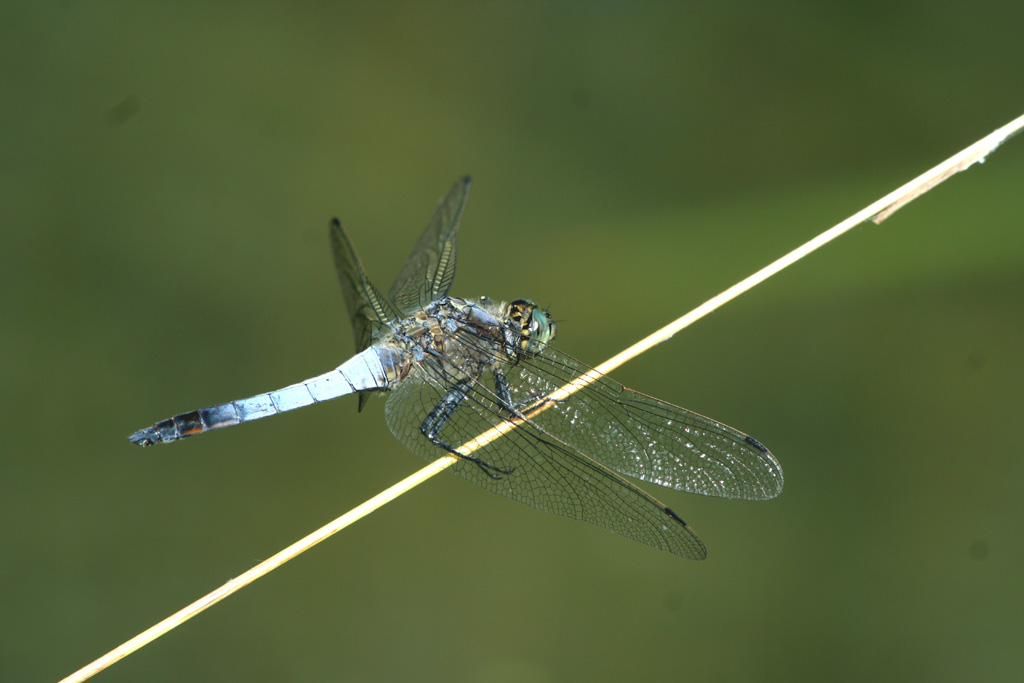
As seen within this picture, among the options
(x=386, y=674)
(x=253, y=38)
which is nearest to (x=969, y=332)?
→ (x=386, y=674)

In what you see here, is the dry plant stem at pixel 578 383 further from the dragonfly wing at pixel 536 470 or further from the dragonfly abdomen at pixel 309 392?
the dragonfly abdomen at pixel 309 392

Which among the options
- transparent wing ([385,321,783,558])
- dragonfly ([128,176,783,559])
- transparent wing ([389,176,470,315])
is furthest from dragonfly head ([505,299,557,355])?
transparent wing ([389,176,470,315])

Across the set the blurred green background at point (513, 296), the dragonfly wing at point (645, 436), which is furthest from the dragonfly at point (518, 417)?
the blurred green background at point (513, 296)

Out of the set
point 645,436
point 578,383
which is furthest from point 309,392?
point 645,436

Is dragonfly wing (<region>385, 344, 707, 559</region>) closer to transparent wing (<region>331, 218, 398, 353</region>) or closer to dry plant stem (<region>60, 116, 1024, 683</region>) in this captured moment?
dry plant stem (<region>60, 116, 1024, 683</region>)

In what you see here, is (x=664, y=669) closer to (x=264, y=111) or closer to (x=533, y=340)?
(x=533, y=340)

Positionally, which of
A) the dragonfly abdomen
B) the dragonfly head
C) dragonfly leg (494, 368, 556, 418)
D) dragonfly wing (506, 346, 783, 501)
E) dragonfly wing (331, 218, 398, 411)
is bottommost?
dragonfly wing (506, 346, 783, 501)
